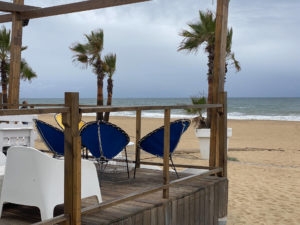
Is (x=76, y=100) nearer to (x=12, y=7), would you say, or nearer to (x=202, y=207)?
(x=202, y=207)

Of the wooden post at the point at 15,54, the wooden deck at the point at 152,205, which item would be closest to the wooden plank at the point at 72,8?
the wooden post at the point at 15,54

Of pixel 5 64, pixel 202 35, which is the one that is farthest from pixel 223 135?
pixel 5 64

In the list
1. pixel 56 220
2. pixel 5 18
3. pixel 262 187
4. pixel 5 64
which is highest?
pixel 5 64

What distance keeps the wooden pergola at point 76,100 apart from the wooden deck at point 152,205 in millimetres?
176

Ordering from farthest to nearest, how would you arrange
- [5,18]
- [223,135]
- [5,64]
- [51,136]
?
[5,64]
[5,18]
[223,135]
[51,136]

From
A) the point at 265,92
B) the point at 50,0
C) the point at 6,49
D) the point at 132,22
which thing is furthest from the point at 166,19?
the point at 50,0

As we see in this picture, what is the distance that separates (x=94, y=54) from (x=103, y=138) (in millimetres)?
14705

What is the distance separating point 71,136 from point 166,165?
1.04 meters

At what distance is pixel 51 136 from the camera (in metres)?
4.20

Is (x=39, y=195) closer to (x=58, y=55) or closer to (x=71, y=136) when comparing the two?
(x=71, y=136)

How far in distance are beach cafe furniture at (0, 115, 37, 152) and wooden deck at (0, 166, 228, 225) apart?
186 centimetres

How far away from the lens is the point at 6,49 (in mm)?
17609

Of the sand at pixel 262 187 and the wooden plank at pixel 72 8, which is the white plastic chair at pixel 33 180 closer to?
the sand at pixel 262 187

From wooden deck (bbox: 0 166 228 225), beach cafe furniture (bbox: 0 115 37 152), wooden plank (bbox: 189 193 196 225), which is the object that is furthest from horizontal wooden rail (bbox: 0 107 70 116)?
beach cafe furniture (bbox: 0 115 37 152)
